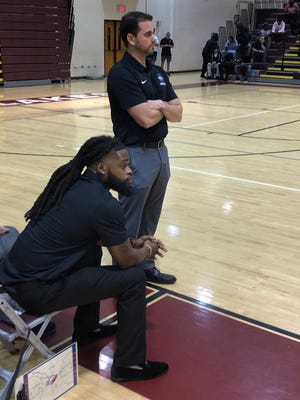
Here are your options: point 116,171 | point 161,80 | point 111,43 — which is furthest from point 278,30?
point 116,171

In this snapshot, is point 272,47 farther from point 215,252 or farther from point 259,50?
point 215,252

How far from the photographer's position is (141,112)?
2.99 meters

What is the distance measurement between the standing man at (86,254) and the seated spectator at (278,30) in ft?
68.8

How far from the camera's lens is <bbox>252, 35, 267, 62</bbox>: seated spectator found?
2066 centimetres

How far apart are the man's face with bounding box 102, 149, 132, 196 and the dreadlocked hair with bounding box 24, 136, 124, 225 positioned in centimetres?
3

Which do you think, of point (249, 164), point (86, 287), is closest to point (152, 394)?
point (86, 287)

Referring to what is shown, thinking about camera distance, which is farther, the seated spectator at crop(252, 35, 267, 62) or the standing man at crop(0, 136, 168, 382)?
the seated spectator at crop(252, 35, 267, 62)

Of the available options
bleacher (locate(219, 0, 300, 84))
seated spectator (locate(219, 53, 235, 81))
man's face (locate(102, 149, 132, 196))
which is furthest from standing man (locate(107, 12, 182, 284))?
seated spectator (locate(219, 53, 235, 81))

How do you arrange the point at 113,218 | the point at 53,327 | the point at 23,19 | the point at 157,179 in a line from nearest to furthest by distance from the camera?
the point at 113,218
the point at 53,327
the point at 157,179
the point at 23,19

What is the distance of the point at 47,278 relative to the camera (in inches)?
90.0

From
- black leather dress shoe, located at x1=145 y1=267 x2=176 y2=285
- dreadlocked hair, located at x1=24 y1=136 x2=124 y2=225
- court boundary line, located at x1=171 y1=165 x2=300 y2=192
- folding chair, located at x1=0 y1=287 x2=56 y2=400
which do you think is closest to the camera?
folding chair, located at x1=0 y1=287 x2=56 y2=400

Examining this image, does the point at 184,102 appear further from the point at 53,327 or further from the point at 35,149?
the point at 53,327

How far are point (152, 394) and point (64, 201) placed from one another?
0.97m

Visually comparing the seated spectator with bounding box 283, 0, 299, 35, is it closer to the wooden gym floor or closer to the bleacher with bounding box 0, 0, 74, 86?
the bleacher with bounding box 0, 0, 74, 86
